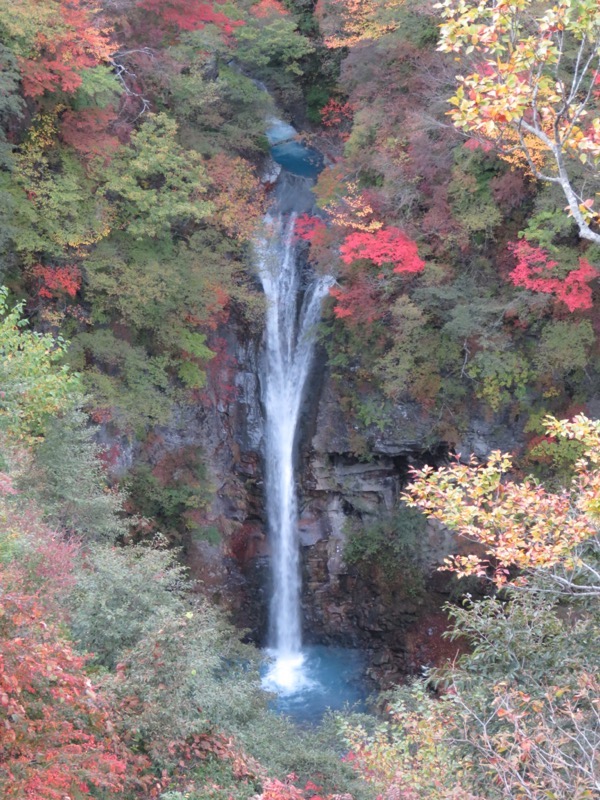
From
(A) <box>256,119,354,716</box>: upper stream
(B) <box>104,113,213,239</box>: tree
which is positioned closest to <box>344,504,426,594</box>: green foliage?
(A) <box>256,119,354,716</box>: upper stream

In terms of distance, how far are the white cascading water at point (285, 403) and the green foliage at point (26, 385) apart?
774 cm

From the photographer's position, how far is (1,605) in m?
5.48

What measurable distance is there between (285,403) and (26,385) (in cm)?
895

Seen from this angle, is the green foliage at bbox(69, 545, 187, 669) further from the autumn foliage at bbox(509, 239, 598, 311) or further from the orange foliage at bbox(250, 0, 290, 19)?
the orange foliage at bbox(250, 0, 290, 19)

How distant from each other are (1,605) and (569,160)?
1288 cm

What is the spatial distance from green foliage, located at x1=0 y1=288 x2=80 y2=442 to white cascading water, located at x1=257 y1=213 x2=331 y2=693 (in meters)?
7.74

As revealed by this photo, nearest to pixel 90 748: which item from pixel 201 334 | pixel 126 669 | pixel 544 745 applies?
pixel 126 669

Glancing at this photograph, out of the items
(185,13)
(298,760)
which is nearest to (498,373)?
(298,760)

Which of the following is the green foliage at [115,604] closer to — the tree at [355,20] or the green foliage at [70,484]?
the green foliage at [70,484]

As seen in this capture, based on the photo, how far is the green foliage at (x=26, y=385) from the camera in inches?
436

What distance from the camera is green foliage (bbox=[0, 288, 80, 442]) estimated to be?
36.4ft

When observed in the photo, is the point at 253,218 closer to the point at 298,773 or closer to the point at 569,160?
the point at 569,160

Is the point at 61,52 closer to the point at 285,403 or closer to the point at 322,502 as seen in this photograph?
the point at 285,403

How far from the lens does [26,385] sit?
444 inches
